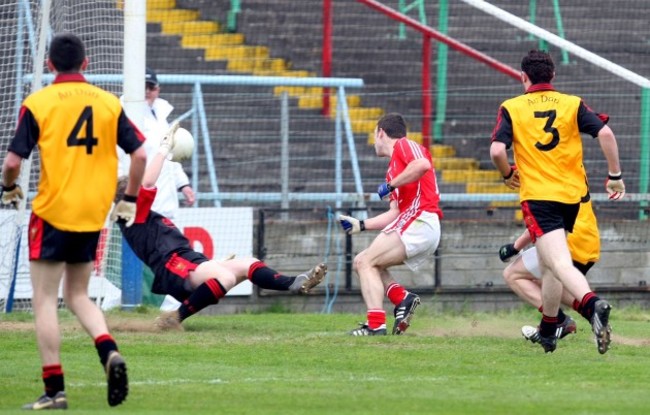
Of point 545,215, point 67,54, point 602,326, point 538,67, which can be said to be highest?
point 67,54

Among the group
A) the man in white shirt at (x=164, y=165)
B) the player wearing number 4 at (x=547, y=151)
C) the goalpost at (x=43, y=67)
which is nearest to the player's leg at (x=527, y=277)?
the player wearing number 4 at (x=547, y=151)

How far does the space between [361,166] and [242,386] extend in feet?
30.9

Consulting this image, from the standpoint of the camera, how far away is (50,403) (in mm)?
7520

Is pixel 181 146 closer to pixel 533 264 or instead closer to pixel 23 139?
pixel 533 264

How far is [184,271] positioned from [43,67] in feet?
11.3

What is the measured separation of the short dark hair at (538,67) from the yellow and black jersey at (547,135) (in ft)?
0.22

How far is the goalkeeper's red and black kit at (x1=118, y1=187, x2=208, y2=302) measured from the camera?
11719 mm

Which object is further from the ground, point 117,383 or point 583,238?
point 583,238

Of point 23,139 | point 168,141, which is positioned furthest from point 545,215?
point 23,139

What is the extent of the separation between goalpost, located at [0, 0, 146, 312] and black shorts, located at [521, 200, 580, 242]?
484cm

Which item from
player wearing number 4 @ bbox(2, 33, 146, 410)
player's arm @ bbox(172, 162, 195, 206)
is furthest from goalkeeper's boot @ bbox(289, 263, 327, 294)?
player wearing number 4 @ bbox(2, 33, 146, 410)

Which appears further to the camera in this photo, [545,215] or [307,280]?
[307,280]

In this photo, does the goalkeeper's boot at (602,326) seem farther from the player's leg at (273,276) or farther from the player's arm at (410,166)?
the player's leg at (273,276)

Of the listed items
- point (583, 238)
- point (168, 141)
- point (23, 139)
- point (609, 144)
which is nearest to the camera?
point (23, 139)
